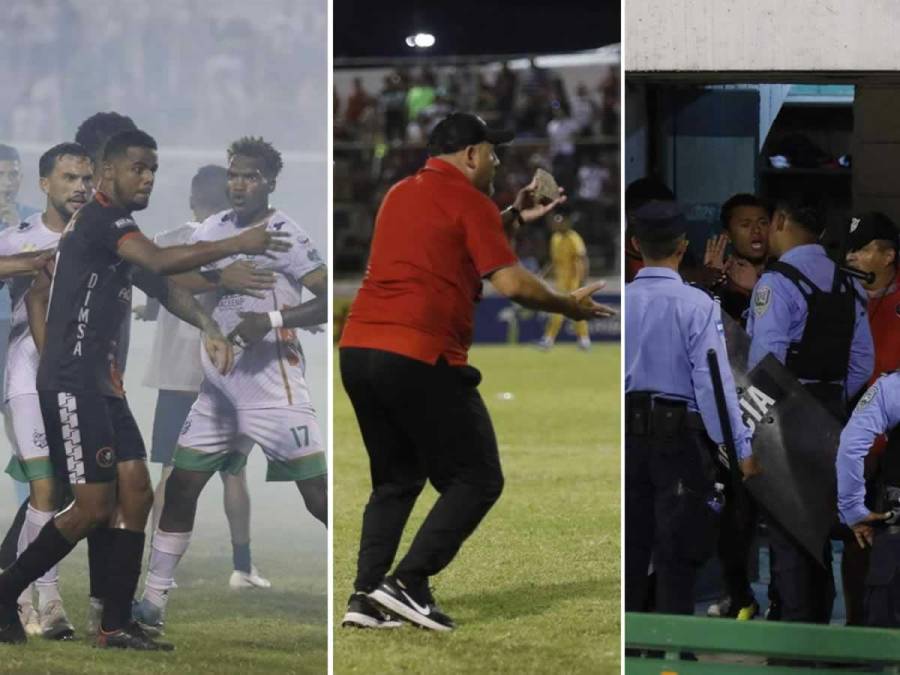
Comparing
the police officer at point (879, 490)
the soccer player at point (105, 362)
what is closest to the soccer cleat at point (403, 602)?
the soccer player at point (105, 362)

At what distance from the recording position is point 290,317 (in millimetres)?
4422

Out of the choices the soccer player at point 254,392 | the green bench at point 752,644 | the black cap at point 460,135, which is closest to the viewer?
the green bench at point 752,644

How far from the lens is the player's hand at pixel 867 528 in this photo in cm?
456

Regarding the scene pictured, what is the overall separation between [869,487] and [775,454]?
308 millimetres

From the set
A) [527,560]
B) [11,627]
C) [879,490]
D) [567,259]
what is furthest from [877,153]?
[567,259]

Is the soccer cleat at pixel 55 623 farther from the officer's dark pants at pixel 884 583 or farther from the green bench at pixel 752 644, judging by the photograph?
the officer's dark pants at pixel 884 583

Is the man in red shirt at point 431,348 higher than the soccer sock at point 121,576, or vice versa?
the man in red shirt at point 431,348

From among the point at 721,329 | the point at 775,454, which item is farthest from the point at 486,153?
A: the point at 775,454

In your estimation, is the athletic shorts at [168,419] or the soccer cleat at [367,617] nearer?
the athletic shorts at [168,419]

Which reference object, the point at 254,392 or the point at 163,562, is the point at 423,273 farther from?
the point at 163,562

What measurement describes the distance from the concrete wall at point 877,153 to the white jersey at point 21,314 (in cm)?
255

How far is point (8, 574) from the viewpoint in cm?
452

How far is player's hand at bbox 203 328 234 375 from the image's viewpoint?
444 centimetres

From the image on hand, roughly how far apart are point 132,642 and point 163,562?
0.71 ft
